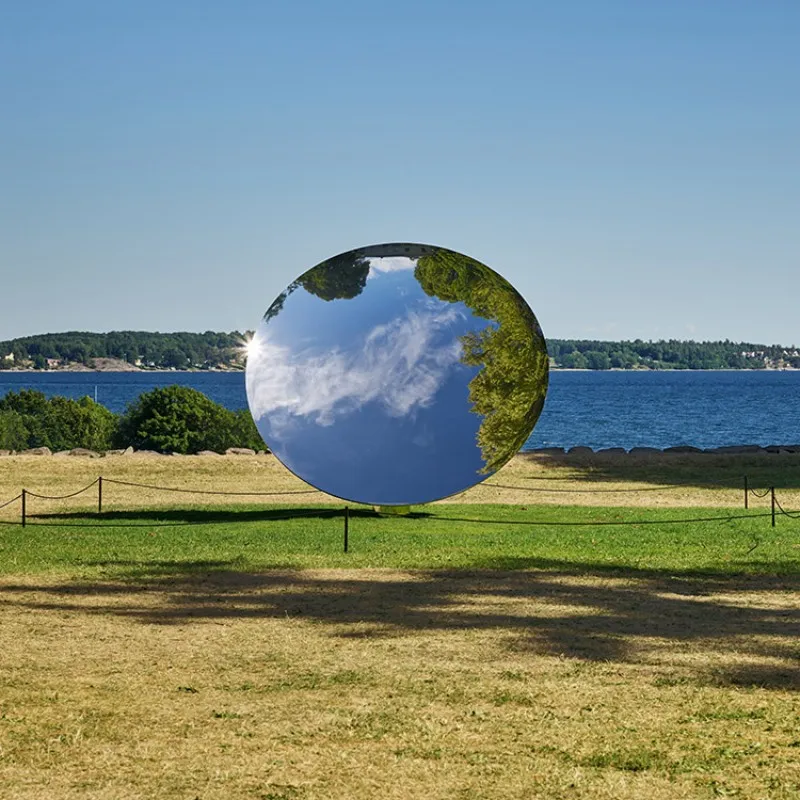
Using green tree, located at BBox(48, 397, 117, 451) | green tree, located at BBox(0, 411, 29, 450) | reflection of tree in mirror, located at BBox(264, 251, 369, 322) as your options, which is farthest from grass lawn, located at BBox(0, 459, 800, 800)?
green tree, located at BBox(48, 397, 117, 451)

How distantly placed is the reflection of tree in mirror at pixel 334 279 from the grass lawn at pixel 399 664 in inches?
187

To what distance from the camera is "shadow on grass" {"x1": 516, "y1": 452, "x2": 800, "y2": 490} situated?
42938 mm

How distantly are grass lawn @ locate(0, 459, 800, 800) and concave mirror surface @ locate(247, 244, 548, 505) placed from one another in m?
2.28

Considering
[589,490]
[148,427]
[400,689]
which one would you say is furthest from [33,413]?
[400,689]

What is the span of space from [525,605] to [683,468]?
28.6 metres

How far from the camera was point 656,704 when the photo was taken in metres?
13.2

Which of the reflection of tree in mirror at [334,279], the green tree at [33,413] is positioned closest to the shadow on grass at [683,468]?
the green tree at [33,413]

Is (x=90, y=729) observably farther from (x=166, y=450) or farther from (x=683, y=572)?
(x=166, y=450)

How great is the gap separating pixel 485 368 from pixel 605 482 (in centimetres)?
2645

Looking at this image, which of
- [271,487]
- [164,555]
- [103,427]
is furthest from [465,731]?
[103,427]

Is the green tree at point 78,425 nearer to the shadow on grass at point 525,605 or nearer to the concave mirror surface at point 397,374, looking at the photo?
the shadow on grass at point 525,605

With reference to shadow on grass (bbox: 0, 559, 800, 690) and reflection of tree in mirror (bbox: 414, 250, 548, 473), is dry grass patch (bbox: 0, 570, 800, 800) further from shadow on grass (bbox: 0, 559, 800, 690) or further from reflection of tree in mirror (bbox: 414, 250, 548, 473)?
reflection of tree in mirror (bbox: 414, 250, 548, 473)

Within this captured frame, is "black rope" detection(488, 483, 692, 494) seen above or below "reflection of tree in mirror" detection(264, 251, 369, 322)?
below

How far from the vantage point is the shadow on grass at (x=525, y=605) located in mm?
15891
